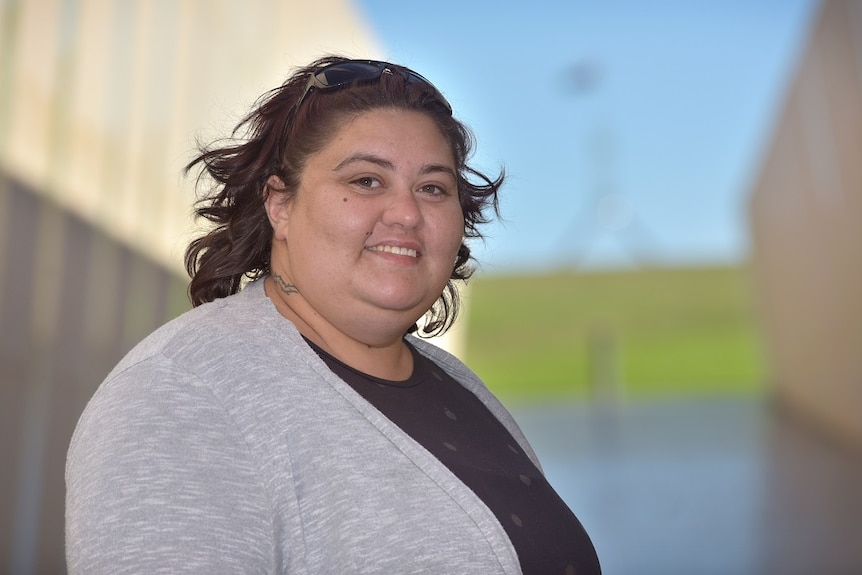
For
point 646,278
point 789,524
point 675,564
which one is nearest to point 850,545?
point 789,524

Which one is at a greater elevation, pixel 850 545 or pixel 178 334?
pixel 178 334

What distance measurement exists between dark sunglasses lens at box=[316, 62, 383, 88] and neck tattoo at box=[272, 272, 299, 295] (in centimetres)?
29

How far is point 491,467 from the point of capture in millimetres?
1409

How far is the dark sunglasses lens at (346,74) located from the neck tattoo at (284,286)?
0.94 feet

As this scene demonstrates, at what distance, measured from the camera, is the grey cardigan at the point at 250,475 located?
1.06m

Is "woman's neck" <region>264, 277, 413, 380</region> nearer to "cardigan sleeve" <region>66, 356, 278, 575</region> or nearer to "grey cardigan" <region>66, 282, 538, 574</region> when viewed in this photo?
"grey cardigan" <region>66, 282, 538, 574</region>

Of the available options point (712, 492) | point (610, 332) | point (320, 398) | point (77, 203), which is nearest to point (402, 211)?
point (320, 398)

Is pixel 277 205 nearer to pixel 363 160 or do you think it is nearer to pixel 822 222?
pixel 363 160

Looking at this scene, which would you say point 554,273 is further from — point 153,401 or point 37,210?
point 153,401

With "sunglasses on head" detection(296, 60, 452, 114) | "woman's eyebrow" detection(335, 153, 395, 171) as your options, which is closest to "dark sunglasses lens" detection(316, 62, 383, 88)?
"sunglasses on head" detection(296, 60, 452, 114)

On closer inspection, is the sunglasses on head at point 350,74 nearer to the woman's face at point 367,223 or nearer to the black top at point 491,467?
the woman's face at point 367,223

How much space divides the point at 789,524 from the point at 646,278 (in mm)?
15192

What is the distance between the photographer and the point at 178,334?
1.23m

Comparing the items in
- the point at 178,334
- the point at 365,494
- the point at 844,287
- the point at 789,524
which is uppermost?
the point at 178,334
